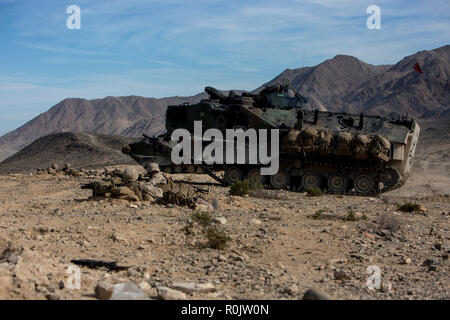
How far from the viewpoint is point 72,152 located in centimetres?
3772

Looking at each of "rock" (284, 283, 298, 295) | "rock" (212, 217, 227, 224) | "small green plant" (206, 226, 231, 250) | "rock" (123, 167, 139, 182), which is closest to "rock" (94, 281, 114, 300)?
"rock" (284, 283, 298, 295)

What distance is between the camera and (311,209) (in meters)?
12.8

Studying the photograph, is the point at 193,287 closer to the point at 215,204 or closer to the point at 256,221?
the point at 256,221

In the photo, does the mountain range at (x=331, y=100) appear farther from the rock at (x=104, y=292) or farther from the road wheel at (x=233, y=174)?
the rock at (x=104, y=292)

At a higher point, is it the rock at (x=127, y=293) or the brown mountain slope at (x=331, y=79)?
the brown mountain slope at (x=331, y=79)

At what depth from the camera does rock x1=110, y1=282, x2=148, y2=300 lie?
5.05m

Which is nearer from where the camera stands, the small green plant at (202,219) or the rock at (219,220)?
the small green plant at (202,219)

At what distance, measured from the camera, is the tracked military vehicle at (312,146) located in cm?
1667

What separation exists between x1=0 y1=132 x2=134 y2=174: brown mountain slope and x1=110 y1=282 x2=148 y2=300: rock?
2555 centimetres

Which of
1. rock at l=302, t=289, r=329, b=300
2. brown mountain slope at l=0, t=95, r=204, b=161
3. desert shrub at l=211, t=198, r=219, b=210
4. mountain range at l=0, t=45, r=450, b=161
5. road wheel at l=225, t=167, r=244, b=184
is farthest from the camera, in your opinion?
brown mountain slope at l=0, t=95, r=204, b=161

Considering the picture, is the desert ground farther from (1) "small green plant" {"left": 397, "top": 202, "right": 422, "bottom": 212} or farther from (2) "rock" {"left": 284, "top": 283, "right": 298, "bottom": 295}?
(1) "small green plant" {"left": 397, "top": 202, "right": 422, "bottom": 212}

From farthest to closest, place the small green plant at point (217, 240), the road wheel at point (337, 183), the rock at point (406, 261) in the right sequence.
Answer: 1. the road wheel at point (337, 183)
2. the small green plant at point (217, 240)
3. the rock at point (406, 261)

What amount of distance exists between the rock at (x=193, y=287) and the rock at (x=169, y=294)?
0.18 meters

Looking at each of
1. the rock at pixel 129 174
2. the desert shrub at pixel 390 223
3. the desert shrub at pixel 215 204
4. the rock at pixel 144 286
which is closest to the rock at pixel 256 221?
the desert shrub at pixel 215 204
